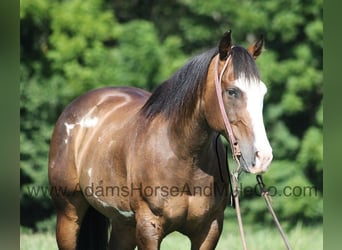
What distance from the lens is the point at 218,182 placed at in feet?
10.2

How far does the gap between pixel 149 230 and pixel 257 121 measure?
0.85 metres

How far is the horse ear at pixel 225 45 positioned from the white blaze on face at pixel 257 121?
0.20 metres

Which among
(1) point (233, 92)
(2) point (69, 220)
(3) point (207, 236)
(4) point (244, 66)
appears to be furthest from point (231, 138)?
(2) point (69, 220)

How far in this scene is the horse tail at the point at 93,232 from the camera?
4090mm

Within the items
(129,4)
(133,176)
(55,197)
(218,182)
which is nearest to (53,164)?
(55,197)

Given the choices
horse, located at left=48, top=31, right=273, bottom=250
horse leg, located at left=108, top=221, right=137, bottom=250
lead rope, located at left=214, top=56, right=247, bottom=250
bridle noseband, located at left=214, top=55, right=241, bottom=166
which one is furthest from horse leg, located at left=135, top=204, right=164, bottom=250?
horse leg, located at left=108, top=221, right=137, bottom=250

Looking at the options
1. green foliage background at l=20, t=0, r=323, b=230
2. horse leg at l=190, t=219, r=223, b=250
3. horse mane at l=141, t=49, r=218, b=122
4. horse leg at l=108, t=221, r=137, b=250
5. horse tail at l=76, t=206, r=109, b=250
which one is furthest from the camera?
green foliage background at l=20, t=0, r=323, b=230

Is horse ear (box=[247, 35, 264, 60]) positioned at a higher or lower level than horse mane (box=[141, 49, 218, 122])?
higher

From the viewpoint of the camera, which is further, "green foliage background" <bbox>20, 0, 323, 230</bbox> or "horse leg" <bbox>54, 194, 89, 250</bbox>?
"green foliage background" <bbox>20, 0, 323, 230</bbox>

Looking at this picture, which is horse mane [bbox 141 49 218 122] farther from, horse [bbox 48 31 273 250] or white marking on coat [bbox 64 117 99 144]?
white marking on coat [bbox 64 117 99 144]

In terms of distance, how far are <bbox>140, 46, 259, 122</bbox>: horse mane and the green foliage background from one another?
16.6ft

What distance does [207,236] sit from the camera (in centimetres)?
312

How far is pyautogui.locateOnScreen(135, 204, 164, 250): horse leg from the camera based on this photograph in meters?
3.04

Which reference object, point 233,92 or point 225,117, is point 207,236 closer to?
point 225,117
